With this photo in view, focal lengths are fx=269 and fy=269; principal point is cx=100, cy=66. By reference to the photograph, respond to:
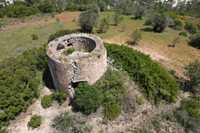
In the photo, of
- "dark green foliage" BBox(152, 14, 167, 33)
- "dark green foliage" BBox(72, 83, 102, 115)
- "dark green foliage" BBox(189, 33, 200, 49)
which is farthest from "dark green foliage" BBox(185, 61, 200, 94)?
"dark green foliage" BBox(152, 14, 167, 33)

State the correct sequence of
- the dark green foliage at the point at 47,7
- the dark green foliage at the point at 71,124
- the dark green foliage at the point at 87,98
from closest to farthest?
the dark green foliage at the point at 71,124
the dark green foliage at the point at 87,98
the dark green foliage at the point at 47,7

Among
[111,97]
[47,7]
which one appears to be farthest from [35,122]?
[47,7]

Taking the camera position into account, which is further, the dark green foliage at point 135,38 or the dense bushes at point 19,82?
the dark green foliage at point 135,38

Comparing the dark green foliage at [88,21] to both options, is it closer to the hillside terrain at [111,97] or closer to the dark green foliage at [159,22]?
the hillside terrain at [111,97]

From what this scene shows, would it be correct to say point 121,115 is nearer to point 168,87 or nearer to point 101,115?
point 101,115

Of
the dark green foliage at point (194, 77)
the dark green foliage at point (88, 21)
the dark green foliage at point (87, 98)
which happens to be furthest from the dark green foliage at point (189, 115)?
the dark green foliage at point (88, 21)

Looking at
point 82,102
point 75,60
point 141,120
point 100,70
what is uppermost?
point 75,60

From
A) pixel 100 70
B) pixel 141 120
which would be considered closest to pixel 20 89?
pixel 100 70
